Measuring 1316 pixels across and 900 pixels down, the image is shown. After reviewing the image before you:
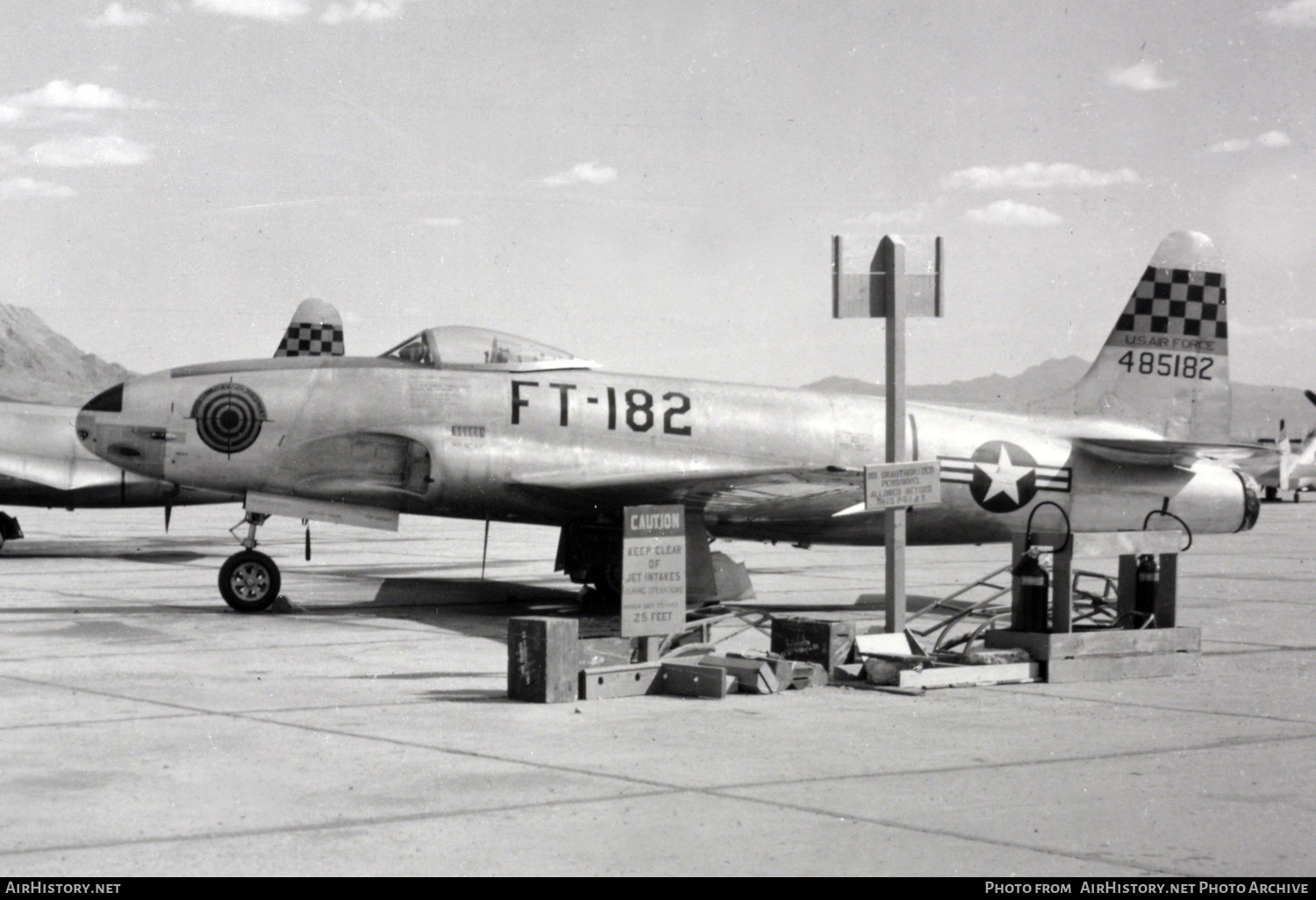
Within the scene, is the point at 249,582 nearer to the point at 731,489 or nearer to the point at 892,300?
the point at 731,489

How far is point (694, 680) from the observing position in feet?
29.6

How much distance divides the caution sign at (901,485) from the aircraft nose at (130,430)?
697cm

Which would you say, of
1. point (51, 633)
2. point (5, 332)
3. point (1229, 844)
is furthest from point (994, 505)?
point (5, 332)

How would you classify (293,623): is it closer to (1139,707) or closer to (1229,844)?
(1139,707)

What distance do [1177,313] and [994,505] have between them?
3.14 metres

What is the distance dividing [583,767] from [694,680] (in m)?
2.35

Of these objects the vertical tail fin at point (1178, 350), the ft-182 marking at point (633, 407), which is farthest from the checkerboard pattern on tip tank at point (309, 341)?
the vertical tail fin at point (1178, 350)

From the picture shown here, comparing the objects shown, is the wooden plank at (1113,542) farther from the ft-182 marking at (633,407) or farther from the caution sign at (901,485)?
the ft-182 marking at (633,407)

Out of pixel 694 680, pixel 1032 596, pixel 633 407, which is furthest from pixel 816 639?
pixel 633 407

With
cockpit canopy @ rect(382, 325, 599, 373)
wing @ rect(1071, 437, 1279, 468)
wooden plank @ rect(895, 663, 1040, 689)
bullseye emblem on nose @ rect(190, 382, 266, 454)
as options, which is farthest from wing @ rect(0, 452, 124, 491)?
wooden plank @ rect(895, 663, 1040, 689)

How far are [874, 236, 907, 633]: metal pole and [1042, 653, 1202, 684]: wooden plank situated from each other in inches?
45.8

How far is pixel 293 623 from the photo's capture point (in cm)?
1284

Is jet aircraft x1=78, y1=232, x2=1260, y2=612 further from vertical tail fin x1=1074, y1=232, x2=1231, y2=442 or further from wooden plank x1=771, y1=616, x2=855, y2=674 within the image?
wooden plank x1=771, y1=616, x2=855, y2=674

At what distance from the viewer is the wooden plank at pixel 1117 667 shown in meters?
9.78
